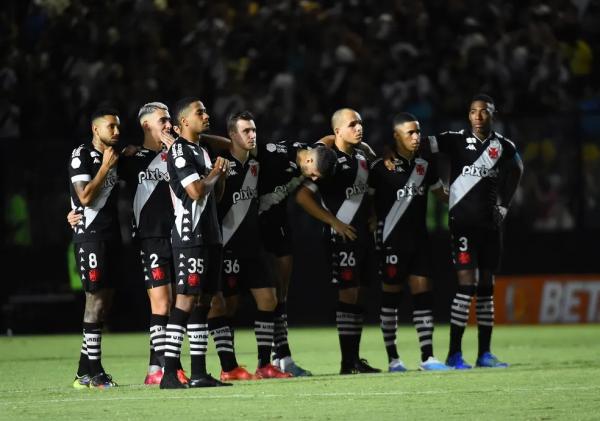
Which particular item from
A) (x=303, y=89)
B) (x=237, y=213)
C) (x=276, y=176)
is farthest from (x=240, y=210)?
(x=303, y=89)

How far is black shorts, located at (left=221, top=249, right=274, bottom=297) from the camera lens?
10977mm

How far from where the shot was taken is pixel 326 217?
11.2 m

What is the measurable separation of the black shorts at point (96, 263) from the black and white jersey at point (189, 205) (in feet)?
3.08

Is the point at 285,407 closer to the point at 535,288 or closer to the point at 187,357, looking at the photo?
the point at 187,357

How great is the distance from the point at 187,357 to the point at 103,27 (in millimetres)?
8594

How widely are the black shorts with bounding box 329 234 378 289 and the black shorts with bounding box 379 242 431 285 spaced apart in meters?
0.20

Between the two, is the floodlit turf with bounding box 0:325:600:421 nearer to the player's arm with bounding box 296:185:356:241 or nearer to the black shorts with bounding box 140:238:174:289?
the black shorts with bounding box 140:238:174:289

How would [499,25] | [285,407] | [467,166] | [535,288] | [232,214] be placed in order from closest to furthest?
1. [285,407]
2. [232,214]
3. [467,166]
4. [535,288]
5. [499,25]

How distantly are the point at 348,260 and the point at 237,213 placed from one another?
3.63 ft

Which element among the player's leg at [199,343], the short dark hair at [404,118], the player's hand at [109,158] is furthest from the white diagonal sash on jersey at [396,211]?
the player's hand at [109,158]

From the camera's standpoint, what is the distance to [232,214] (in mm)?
11039

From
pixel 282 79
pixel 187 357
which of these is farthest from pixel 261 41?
pixel 187 357

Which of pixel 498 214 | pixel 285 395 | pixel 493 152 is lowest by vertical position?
pixel 285 395

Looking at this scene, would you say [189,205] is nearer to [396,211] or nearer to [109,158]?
[109,158]
